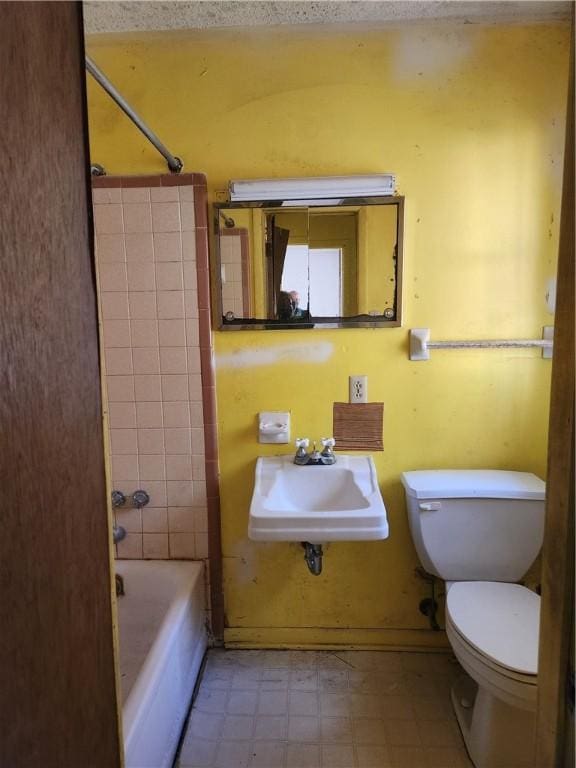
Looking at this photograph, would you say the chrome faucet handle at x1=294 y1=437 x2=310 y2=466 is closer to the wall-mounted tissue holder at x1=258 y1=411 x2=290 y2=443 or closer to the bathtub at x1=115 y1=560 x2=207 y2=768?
the wall-mounted tissue holder at x1=258 y1=411 x2=290 y2=443

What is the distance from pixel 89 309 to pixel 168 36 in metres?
1.46

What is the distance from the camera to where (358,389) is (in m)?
1.68

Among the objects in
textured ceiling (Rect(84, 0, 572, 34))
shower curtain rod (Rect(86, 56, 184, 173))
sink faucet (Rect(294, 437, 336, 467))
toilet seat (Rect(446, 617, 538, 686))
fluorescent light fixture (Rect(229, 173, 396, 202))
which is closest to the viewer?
shower curtain rod (Rect(86, 56, 184, 173))

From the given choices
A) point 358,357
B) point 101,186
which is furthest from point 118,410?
point 358,357

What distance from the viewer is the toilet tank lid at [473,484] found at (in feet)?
4.93

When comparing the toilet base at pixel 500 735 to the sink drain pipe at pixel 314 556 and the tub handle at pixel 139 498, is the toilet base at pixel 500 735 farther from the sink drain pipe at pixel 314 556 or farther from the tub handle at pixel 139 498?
the tub handle at pixel 139 498

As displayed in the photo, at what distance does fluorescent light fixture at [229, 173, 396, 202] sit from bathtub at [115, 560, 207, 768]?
4.66ft

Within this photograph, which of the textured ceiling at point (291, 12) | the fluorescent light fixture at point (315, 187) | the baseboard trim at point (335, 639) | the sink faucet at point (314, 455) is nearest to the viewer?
the textured ceiling at point (291, 12)

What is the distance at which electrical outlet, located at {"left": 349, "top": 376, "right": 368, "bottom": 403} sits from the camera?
1673 millimetres

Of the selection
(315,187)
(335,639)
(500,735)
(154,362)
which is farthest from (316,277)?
(500,735)

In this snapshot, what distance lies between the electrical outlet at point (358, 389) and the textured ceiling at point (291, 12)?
1.24 meters

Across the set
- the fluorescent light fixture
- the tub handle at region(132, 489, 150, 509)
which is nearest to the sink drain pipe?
the tub handle at region(132, 489, 150, 509)

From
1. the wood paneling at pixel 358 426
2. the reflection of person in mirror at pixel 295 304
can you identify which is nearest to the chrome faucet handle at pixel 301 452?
the wood paneling at pixel 358 426

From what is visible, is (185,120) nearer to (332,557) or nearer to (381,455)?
(381,455)
